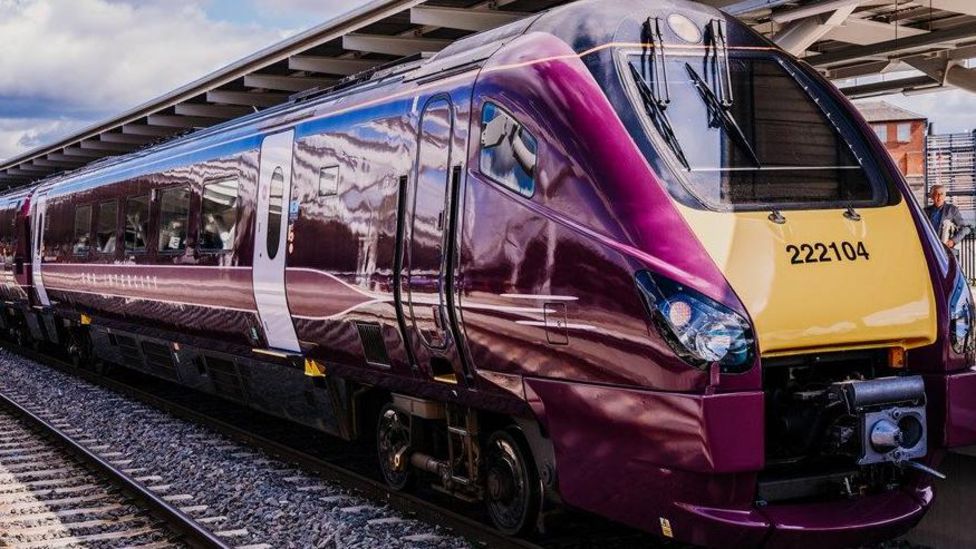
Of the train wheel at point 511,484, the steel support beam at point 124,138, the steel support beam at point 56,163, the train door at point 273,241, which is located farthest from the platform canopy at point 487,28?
the steel support beam at point 56,163

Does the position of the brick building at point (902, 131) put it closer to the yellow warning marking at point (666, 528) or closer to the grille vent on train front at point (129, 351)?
the grille vent on train front at point (129, 351)

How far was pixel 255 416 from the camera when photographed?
11742 millimetres

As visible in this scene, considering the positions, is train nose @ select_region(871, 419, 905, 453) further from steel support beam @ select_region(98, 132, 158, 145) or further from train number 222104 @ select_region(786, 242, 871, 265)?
steel support beam @ select_region(98, 132, 158, 145)

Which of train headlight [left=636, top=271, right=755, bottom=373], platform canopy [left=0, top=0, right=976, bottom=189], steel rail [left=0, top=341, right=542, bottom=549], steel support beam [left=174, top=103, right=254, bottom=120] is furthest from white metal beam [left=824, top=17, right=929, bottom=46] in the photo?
steel support beam [left=174, top=103, right=254, bottom=120]

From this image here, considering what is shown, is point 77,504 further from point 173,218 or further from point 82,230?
point 82,230

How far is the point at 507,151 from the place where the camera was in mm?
5910

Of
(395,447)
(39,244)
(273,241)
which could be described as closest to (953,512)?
(395,447)

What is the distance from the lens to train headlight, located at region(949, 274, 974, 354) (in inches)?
219

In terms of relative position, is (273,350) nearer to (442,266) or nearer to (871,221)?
(442,266)

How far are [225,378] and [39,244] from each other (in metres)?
8.60

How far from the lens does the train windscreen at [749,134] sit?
18.0ft

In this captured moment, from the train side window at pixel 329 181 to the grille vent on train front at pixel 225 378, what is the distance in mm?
2693

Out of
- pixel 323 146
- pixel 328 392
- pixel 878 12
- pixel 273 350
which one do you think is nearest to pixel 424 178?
pixel 323 146

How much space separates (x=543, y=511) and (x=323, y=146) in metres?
3.22
